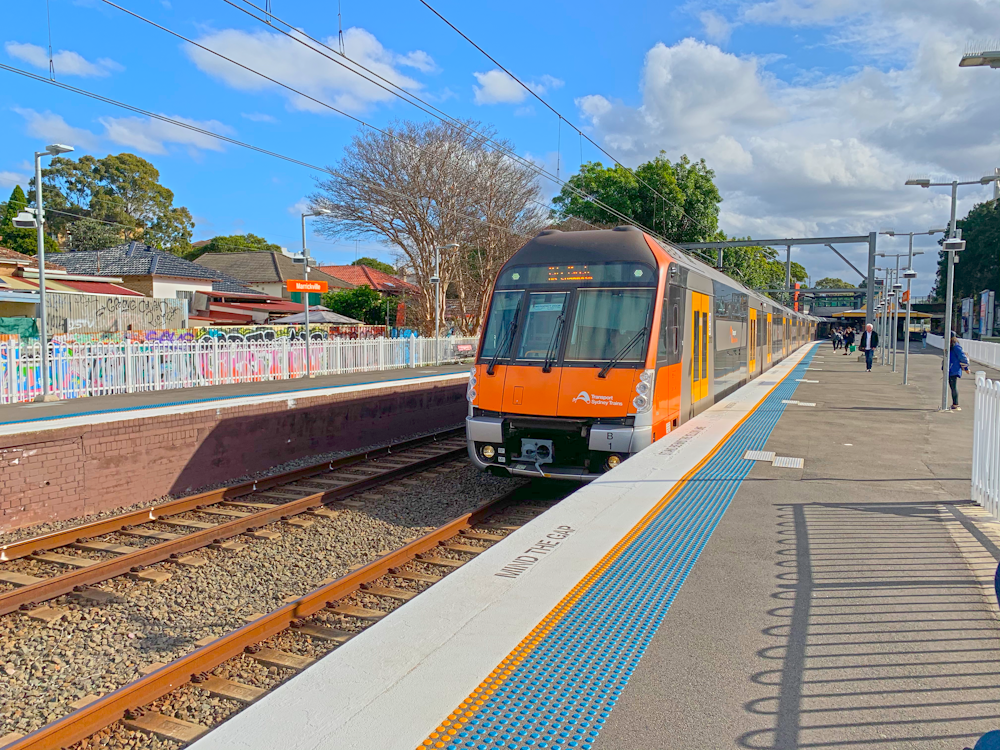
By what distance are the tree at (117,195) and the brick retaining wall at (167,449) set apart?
55924 mm

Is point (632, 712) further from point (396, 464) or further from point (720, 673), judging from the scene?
point (396, 464)

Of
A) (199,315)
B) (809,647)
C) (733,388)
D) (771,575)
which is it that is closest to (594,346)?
(771,575)

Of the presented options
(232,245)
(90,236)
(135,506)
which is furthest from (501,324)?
(232,245)

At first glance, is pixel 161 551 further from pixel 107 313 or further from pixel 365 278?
pixel 365 278

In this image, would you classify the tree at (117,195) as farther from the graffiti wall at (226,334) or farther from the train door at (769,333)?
the train door at (769,333)

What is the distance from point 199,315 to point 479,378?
34.0 m

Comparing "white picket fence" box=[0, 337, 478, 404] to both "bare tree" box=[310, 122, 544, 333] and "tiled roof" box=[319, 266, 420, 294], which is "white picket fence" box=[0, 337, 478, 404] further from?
"tiled roof" box=[319, 266, 420, 294]

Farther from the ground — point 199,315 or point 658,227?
point 658,227

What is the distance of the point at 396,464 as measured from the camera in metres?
12.1

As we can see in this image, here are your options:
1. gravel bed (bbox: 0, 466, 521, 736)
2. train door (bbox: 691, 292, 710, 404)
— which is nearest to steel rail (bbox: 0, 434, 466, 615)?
gravel bed (bbox: 0, 466, 521, 736)

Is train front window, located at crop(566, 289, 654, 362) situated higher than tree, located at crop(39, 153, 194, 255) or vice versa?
tree, located at crop(39, 153, 194, 255)

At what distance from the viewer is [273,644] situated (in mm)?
5363

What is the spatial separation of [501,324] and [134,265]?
35.4 m

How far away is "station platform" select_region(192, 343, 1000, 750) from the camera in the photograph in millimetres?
3045
